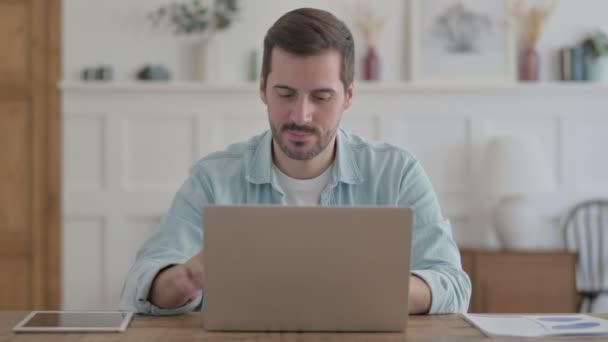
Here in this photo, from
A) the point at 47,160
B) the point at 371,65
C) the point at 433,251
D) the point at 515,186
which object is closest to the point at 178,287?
the point at 433,251

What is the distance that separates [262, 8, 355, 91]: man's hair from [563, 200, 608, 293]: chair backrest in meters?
2.68

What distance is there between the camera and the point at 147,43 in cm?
444

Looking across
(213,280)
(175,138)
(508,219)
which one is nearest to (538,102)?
(508,219)

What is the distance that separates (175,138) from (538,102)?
6.60 feet

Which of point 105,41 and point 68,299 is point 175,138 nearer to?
point 105,41

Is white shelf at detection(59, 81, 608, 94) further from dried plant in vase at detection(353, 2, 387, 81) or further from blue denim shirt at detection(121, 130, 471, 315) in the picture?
blue denim shirt at detection(121, 130, 471, 315)

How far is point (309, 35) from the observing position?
1884mm

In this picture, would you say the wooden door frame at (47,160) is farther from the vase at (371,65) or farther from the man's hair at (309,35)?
the man's hair at (309,35)

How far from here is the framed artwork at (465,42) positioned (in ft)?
14.4

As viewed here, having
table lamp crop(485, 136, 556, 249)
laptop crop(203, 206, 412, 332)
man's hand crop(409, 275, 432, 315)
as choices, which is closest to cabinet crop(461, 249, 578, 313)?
table lamp crop(485, 136, 556, 249)

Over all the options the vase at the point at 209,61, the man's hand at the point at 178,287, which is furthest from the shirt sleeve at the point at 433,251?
the vase at the point at 209,61

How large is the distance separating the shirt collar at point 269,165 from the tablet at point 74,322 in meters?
0.54

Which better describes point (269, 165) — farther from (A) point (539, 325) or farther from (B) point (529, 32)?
(B) point (529, 32)

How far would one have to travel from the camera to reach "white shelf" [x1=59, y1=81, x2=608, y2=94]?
4328mm
